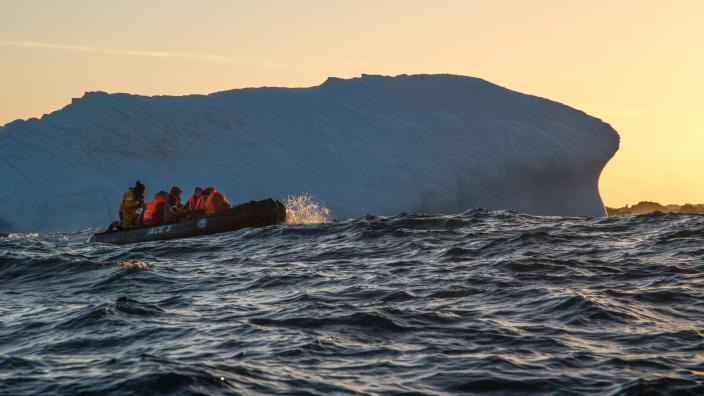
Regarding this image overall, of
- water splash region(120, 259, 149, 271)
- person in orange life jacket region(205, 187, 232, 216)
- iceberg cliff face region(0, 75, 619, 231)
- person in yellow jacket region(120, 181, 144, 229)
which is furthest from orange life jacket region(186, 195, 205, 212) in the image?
iceberg cliff face region(0, 75, 619, 231)

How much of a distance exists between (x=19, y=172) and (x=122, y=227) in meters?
16.6

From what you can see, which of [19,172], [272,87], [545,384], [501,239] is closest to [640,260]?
[501,239]

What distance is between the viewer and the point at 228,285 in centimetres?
1117

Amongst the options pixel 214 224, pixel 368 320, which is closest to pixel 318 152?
pixel 214 224

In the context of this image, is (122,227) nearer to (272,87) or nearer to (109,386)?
(109,386)

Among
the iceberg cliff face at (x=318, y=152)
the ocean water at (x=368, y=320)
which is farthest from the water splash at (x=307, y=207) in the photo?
the ocean water at (x=368, y=320)

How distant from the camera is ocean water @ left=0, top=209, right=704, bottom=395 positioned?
6141mm

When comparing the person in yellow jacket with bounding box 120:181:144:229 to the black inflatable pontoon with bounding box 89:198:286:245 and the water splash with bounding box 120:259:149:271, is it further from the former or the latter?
the water splash with bounding box 120:259:149:271

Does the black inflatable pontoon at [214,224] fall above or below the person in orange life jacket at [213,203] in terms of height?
below

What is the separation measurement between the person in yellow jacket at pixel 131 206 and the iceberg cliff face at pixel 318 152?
14390mm

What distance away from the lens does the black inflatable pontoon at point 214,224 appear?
62.7ft

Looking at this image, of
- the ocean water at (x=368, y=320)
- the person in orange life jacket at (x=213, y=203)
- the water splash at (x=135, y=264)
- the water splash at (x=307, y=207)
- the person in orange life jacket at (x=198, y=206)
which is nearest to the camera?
the ocean water at (x=368, y=320)

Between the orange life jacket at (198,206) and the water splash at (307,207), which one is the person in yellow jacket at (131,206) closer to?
Answer: the orange life jacket at (198,206)

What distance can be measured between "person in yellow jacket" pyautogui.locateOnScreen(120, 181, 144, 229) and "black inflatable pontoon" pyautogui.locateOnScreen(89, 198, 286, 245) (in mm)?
380
